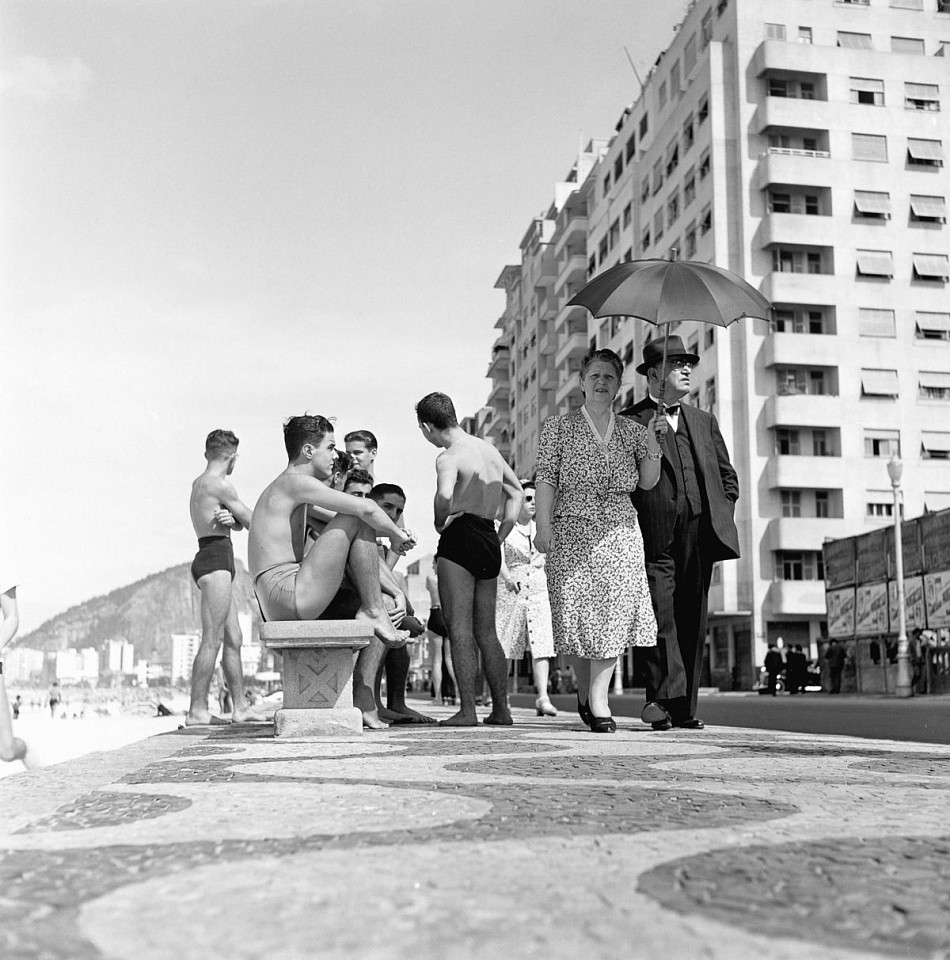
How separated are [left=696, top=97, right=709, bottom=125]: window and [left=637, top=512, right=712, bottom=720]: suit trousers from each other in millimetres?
54748

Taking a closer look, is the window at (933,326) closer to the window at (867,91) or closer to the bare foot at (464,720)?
the window at (867,91)

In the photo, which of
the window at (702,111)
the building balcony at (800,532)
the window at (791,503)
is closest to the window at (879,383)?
the window at (791,503)

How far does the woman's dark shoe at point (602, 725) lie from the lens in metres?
7.23

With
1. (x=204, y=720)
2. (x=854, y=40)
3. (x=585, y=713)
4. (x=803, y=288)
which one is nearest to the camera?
(x=585, y=713)

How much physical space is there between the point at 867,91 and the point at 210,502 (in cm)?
5564

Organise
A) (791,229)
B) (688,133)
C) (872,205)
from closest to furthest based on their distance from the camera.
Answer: (791,229)
(872,205)
(688,133)

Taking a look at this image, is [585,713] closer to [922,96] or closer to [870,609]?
[870,609]

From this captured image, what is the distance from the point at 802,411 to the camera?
55938 mm

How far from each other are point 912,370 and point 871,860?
191 ft

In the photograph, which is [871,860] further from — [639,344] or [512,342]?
[512,342]

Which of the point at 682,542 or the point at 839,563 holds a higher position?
the point at 839,563

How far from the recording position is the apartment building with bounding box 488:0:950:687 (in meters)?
55.8

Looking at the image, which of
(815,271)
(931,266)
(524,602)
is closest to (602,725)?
(524,602)

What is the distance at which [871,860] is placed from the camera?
221cm
